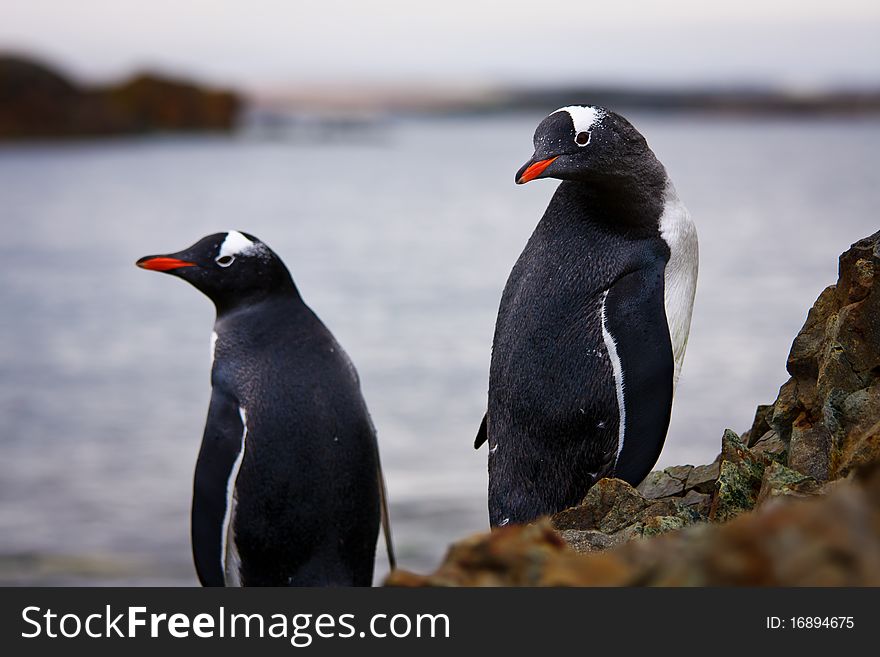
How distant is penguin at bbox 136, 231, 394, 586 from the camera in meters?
3.13

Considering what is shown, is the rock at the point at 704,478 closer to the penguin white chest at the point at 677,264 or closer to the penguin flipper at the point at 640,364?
the penguin flipper at the point at 640,364

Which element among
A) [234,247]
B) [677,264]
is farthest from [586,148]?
[234,247]

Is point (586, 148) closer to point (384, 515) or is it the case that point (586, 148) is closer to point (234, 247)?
point (234, 247)

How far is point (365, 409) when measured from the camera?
3260 mm

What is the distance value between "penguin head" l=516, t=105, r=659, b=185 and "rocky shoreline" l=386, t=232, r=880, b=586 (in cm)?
57

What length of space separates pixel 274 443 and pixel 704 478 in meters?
1.29

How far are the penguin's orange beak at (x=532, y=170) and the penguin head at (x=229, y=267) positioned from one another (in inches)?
44.9

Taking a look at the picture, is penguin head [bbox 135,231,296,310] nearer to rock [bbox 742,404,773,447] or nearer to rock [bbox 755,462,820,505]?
rock [bbox 742,404,773,447]

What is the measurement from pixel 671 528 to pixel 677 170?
93.6ft

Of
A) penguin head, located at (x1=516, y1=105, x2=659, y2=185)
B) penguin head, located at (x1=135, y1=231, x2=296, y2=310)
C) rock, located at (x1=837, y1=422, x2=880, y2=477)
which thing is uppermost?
penguin head, located at (x1=135, y1=231, x2=296, y2=310)

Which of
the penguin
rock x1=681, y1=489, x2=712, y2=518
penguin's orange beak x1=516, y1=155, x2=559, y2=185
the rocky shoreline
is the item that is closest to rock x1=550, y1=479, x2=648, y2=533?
the rocky shoreline

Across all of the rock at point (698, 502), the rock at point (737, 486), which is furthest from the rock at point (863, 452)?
the rock at point (698, 502)

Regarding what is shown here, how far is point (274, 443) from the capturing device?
123 inches

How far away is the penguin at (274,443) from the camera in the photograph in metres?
3.13
